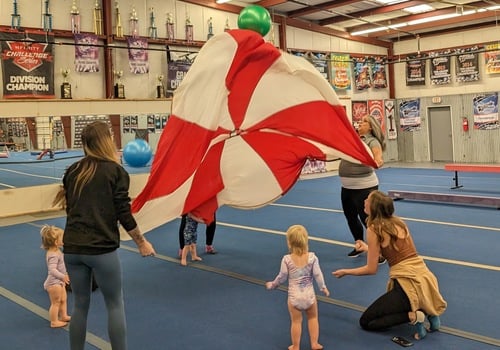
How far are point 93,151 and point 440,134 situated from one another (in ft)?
55.3

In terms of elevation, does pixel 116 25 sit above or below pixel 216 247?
above

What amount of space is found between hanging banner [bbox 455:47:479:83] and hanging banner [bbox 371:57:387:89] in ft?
8.38

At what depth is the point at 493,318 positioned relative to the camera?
358 cm

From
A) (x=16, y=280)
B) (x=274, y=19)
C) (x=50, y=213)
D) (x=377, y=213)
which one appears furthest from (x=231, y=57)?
(x=274, y=19)

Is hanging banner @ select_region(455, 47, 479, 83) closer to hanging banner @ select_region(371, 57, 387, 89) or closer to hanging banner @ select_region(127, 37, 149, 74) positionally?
hanging banner @ select_region(371, 57, 387, 89)

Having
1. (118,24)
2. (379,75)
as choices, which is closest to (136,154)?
(118,24)

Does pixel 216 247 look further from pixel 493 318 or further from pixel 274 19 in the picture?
pixel 274 19

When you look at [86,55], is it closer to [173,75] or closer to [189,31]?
[173,75]

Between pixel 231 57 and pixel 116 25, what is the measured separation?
8056mm

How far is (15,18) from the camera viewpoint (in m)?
10.0

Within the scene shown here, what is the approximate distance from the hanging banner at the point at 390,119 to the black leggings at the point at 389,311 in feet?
52.4

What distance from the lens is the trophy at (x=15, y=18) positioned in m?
9.99

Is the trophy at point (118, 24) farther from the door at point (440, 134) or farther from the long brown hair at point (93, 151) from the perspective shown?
the door at point (440, 134)

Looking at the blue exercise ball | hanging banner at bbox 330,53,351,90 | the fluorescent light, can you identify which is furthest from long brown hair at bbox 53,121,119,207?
hanging banner at bbox 330,53,351,90
